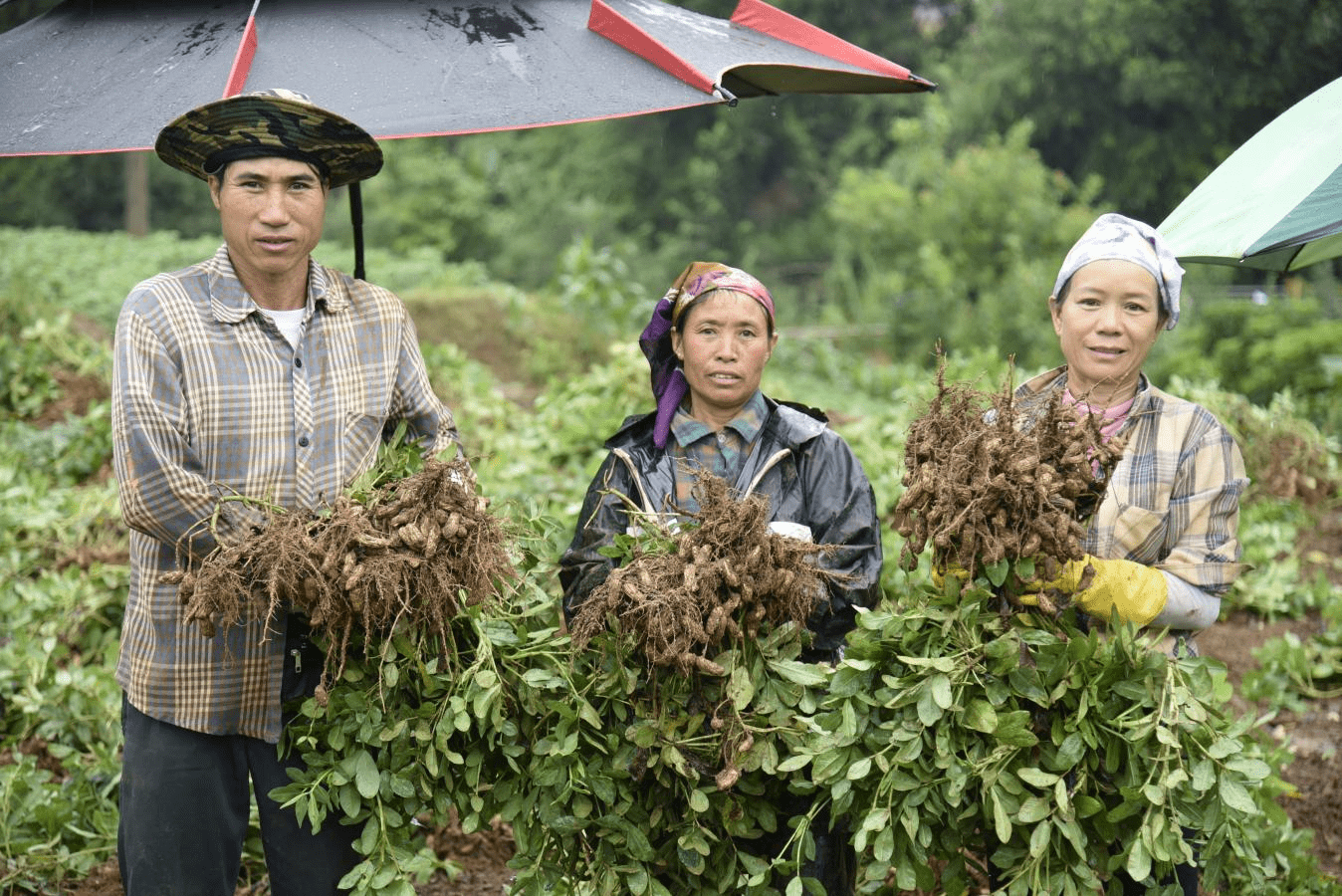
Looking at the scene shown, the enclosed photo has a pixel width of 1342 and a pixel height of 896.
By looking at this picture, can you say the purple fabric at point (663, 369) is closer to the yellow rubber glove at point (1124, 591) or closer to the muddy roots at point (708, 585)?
the muddy roots at point (708, 585)

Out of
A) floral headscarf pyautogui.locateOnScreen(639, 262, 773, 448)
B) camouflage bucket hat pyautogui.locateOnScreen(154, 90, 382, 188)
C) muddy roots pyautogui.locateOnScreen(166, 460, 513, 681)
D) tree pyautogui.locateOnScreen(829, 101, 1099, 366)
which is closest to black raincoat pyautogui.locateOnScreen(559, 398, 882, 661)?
floral headscarf pyautogui.locateOnScreen(639, 262, 773, 448)

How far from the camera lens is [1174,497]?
273 centimetres

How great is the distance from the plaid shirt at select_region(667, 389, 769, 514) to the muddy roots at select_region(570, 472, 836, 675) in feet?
1.28

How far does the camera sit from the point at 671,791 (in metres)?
2.71

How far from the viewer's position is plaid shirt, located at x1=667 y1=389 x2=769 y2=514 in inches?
116

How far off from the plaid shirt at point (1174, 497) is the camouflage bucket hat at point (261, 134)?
155cm

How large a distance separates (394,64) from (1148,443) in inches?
73.8

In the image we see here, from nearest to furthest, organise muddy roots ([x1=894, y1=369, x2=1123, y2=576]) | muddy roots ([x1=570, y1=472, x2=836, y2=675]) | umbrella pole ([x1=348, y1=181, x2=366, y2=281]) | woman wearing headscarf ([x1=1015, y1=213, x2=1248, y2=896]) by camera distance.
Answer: muddy roots ([x1=894, y1=369, x2=1123, y2=576]) → muddy roots ([x1=570, y1=472, x2=836, y2=675]) → woman wearing headscarf ([x1=1015, y1=213, x2=1248, y2=896]) → umbrella pole ([x1=348, y1=181, x2=366, y2=281])

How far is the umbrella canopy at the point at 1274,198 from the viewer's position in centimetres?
270

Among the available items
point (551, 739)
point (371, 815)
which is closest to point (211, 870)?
point (371, 815)

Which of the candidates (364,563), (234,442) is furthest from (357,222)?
(364,563)

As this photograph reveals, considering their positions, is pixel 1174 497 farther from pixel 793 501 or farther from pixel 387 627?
pixel 387 627

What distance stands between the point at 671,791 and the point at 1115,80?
15848 mm

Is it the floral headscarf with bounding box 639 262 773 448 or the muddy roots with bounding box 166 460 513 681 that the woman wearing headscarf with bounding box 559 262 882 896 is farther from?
the muddy roots with bounding box 166 460 513 681
